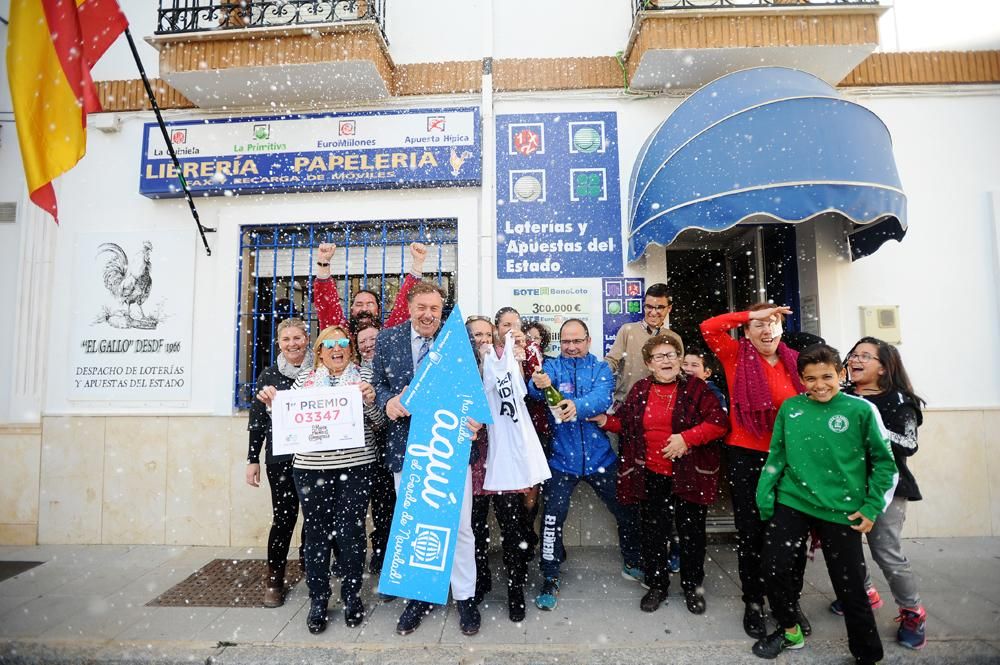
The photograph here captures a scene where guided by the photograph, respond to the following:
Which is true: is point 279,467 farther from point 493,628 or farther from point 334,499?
point 493,628

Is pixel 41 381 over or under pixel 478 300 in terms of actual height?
under

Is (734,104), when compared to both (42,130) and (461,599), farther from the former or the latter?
(42,130)

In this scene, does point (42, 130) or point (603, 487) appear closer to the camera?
point (603, 487)

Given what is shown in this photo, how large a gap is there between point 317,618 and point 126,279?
432 cm

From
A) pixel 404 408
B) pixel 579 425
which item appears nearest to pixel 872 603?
pixel 579 425

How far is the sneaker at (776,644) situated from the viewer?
2986mm

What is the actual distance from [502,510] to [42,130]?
4907mm

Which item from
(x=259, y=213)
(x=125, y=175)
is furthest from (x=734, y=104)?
(x=125, y=175)

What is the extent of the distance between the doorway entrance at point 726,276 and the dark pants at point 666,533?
5.83 ft

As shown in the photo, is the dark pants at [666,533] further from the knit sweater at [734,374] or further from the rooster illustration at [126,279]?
the rooster illustration at [126,279]

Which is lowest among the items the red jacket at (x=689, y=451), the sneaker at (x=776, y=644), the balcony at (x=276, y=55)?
the sneaker at (x=776, y=644)

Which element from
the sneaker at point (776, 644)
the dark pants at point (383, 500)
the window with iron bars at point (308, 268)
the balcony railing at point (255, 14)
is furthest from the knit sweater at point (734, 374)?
the balcony railing at point (255, 14)

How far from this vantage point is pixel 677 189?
419cm

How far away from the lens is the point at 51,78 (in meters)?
4.33
